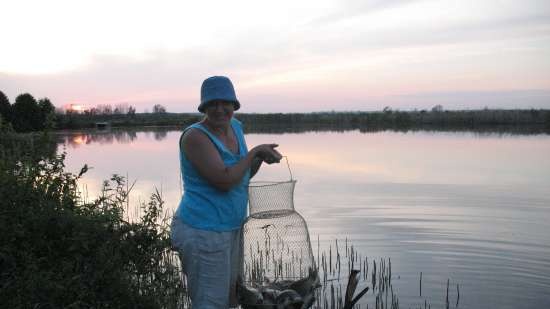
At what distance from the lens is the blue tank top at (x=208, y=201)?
3.37m

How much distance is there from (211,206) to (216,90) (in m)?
0.72

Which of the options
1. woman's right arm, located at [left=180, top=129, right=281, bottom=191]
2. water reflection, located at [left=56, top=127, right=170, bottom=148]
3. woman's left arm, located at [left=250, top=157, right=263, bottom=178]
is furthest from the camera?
water reflection, located at [left=56, top=127, right=170, bottom=148]

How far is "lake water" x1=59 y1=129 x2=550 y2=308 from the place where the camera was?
8.04m

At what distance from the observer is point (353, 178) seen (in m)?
20.3

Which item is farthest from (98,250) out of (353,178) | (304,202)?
(353,178)

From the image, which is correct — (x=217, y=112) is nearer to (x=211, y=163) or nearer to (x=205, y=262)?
(x=211, y=163)

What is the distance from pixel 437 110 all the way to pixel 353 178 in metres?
59.1

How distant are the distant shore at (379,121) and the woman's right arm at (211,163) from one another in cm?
5163

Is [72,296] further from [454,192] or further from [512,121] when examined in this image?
[512,121]

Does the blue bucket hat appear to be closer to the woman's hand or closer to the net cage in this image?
the woman's hand

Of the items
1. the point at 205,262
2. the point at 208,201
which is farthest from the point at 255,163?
the point at 205,262

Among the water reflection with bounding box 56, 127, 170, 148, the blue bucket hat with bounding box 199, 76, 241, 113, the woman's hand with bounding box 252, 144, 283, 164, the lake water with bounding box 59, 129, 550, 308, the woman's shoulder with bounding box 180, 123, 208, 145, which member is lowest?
the lake water with bounding box 59, 129, 550, 308

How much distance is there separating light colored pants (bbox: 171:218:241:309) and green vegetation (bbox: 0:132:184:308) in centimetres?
76

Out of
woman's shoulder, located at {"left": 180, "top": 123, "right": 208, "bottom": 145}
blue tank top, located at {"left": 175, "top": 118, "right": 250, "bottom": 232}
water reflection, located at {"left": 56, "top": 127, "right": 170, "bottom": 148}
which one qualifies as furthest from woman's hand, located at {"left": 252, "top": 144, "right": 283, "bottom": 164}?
water reflection, located at {"left": 56, "top": 127, "right": 170, "bottom": 148}
